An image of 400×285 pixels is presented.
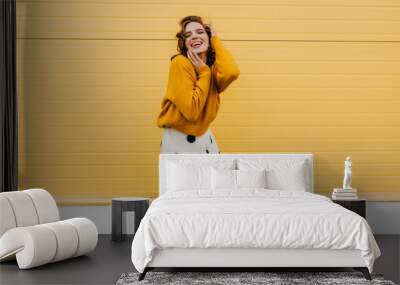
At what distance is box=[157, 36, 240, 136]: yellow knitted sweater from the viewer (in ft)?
24.6

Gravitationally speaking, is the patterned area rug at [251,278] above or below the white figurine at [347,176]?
below

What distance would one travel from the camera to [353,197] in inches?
286

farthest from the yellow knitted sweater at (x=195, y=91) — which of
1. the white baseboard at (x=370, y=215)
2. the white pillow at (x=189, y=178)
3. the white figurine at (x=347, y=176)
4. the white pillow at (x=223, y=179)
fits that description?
the white figurine at (x=347, y=176)

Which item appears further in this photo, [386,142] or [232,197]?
[386,142]

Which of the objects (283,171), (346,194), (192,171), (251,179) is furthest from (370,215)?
(192,171)

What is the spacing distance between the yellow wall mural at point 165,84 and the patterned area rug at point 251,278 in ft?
8.00

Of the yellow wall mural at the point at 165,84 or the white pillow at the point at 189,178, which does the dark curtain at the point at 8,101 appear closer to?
the yellow wall mural at the point at 165,84

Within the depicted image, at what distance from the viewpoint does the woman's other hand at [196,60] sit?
24.7ft

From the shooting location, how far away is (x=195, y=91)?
7.48 m

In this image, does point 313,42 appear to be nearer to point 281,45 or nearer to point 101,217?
point 281,45

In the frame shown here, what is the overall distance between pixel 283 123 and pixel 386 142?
3.95 feet

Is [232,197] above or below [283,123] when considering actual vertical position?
below

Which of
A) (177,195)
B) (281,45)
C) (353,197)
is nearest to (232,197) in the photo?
(177,195)

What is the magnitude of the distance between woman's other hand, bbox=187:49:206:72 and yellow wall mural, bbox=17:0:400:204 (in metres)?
0.25
